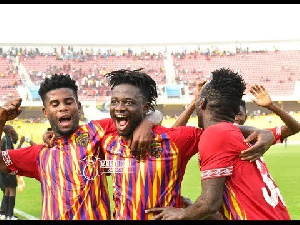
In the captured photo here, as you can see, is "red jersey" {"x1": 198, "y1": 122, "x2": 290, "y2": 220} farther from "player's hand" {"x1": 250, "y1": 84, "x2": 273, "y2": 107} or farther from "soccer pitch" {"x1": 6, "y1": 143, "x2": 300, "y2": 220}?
"soccer pitch" {"x1": 6, "y1": 143, "x2": 300, "y2": 220}

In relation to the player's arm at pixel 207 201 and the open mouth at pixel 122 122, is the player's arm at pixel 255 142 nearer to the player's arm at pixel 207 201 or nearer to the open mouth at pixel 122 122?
the player's arm at pixel 207 201

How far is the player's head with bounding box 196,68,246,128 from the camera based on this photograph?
10.9ft

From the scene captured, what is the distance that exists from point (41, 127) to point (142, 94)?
104 ft

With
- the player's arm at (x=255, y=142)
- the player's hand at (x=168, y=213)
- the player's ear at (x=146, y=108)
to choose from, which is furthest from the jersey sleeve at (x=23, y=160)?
the player's arm at (x=255, y=142)

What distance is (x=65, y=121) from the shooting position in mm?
3838

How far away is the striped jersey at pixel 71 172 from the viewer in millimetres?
3594

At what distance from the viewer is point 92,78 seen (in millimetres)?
45656

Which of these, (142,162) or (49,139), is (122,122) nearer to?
(142,162)

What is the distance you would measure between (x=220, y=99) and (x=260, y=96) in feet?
1.70

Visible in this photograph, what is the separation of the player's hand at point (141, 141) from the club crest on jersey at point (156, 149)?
0.05 m
